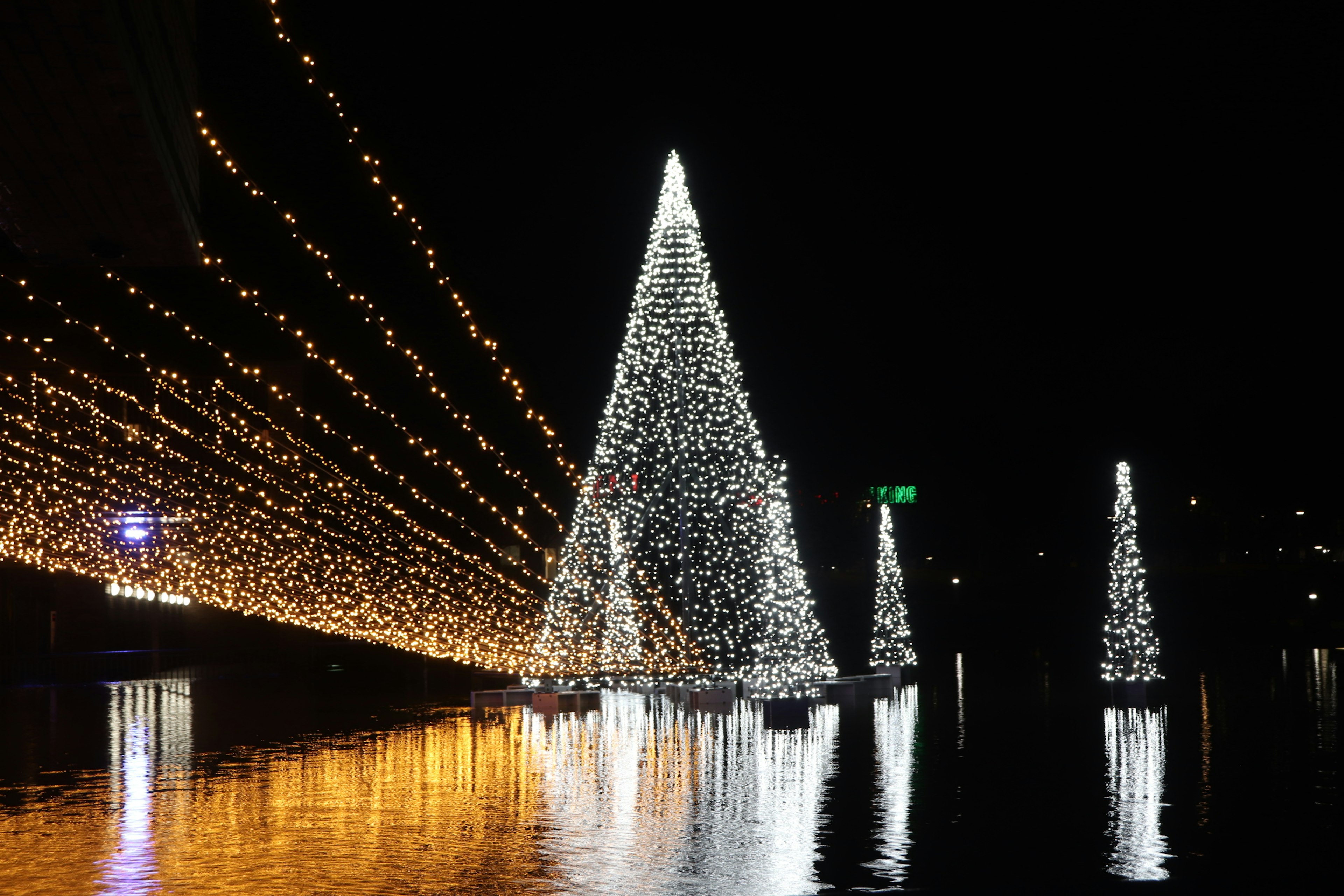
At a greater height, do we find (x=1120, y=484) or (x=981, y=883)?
(x=1120, y=484)

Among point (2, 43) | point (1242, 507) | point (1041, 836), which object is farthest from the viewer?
point (1242, 507)

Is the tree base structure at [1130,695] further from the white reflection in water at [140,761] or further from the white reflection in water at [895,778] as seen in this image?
the white reflection in water at [140,761]

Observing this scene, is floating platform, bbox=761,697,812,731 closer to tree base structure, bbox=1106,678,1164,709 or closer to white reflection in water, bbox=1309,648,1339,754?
tree base structure, bbox=1106,678,1164,709

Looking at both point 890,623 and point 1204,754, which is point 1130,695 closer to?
point 1204,754

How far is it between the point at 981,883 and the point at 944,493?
32966 mm

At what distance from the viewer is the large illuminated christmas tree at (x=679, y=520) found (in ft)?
58.6

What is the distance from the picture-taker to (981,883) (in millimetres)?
7062

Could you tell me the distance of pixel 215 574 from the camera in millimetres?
15539

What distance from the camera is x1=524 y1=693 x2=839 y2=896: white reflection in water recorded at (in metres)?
7.24

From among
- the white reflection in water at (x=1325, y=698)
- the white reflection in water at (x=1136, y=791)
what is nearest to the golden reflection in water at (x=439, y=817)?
the white reflection in water at (x=1136, y=791)

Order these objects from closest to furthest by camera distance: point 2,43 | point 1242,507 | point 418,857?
1. point 2,43
2. point 418,857
3. point 1242,507

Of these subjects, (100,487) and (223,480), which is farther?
(223,480)

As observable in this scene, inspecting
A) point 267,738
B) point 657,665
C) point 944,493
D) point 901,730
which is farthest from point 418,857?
point 944,493

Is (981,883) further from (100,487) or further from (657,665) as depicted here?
(657,665)
